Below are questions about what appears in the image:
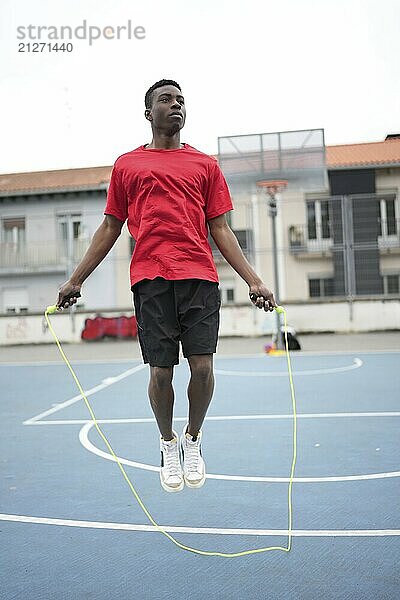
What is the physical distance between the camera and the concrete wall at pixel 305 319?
18047 millimetres

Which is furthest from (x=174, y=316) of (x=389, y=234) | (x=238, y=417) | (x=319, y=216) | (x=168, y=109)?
(x=319, y=216)

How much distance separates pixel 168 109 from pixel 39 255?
16.9m

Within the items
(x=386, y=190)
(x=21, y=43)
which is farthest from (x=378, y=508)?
(x=386, y=190)

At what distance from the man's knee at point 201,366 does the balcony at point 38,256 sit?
16010 mm

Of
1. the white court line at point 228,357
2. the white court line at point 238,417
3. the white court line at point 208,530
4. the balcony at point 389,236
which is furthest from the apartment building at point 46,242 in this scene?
the white court line at point 208,530

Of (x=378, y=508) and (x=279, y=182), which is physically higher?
(x=279, y=182)

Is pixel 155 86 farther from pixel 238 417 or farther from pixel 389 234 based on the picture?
pixel 389 234

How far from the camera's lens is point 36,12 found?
6.98 m

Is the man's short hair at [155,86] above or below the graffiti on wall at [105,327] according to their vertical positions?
above

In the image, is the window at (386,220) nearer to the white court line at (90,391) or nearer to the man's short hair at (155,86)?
the white court line at (90,391)

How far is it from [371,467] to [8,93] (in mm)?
5068

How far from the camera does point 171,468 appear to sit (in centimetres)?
345

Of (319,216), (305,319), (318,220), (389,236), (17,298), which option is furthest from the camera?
(17,298)

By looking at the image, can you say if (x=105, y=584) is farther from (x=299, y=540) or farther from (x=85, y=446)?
(x=85, y=446)
